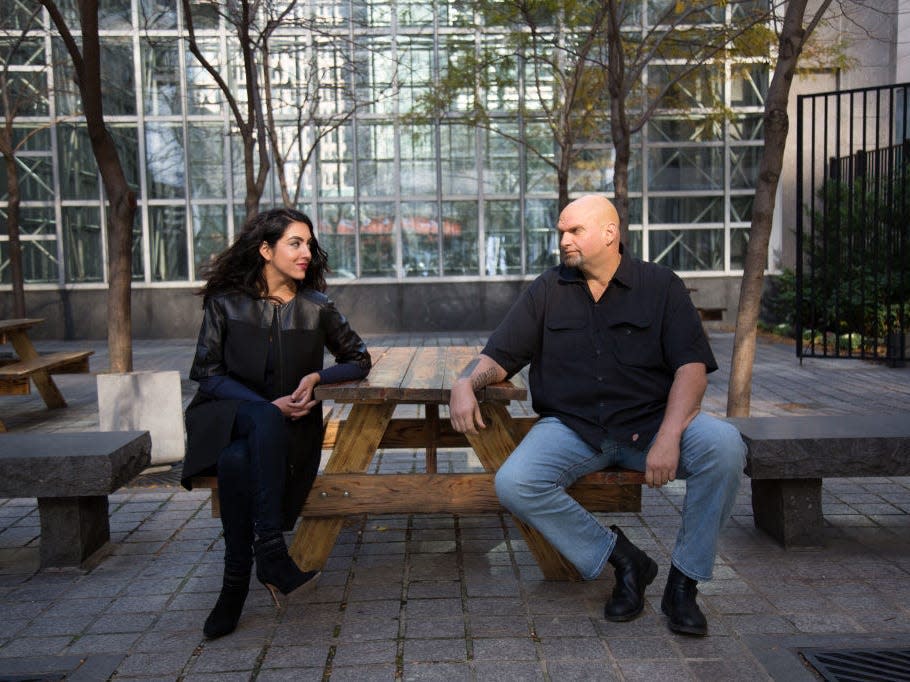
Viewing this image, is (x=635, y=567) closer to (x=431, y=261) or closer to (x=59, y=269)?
(x=431, y=261)

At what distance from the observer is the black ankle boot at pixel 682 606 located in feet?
11.4

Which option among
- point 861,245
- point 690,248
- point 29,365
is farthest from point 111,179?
point 690,248

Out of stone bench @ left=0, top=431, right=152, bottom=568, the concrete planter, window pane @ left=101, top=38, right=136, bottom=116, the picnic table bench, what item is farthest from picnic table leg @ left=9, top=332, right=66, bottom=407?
window pane @ left=101, top=38, right=136, bottom=116

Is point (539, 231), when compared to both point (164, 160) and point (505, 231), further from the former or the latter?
point (164, 160)

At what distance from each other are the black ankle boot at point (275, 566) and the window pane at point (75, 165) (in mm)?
16366

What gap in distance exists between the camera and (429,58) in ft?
62.2

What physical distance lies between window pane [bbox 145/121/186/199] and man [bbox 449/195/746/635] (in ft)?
52.3

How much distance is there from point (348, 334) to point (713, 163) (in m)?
16.3

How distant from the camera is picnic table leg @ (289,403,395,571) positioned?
410cm

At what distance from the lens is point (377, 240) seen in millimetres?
18984

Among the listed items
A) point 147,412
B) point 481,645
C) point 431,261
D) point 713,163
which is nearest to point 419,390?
point 481,645

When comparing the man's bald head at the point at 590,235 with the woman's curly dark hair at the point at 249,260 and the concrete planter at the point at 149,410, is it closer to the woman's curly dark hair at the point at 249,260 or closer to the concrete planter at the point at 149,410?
the woman's curly dark hair at the point at 249,260

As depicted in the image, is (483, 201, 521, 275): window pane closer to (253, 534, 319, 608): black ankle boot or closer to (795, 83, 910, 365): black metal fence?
(795, 83, 910, 365): black metal fence

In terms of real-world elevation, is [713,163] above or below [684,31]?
below
